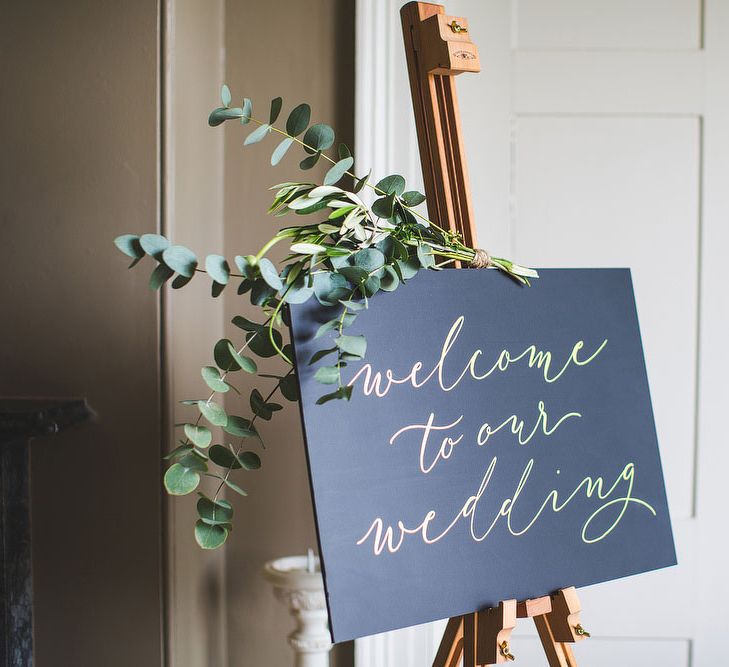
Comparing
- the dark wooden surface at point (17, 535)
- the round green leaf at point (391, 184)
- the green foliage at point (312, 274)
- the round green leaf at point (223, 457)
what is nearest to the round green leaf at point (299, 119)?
the green foliage at point (312, 274)

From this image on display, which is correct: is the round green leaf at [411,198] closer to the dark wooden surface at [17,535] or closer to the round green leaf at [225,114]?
the round green leaf at [225,114]

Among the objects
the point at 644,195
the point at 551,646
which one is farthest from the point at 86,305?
the point at 644,195

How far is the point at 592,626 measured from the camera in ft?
5.08

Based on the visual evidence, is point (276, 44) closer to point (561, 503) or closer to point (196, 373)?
point (196, 373)

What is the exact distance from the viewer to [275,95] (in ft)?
4.51

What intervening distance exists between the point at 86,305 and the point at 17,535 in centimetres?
40

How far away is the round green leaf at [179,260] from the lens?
77 cm

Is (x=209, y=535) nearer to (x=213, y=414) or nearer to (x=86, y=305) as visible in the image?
(x=213, y=414)

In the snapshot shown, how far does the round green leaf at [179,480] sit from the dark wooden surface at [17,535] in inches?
13.7

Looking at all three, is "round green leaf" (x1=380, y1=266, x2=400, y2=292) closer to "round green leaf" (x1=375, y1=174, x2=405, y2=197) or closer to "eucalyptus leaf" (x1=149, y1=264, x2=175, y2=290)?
"round green leaf" (x1=375, y1=174, x2=405, y2=197)

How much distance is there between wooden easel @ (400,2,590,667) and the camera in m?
0.92

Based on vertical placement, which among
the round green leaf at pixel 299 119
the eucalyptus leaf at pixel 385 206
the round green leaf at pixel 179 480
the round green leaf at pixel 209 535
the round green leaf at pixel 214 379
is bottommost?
the round green leaf at pixel 209 535

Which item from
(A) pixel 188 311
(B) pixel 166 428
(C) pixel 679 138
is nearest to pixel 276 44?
(A) pixel 188 311

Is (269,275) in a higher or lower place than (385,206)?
lower
